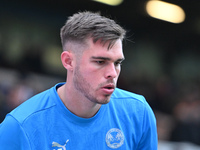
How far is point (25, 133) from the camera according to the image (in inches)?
97.2

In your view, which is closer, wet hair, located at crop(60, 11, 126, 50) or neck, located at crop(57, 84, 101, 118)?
wet hair, located at crop(60, 11, 126, 50)

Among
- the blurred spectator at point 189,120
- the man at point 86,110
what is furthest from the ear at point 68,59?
the blurred spectator at point 189,120

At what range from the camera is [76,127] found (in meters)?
2.65

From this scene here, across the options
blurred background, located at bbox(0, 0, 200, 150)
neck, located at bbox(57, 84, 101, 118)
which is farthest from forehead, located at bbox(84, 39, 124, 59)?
blurred background, located at bbox(0, 0, 200, 150)

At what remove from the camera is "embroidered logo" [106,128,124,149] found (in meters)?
2.70

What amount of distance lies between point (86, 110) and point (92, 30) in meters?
0.57

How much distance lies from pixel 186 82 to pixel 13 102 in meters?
7.01

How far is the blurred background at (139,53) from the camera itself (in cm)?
895

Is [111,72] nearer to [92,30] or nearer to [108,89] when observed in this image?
[108,89]

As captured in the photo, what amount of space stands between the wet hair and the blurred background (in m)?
5.11

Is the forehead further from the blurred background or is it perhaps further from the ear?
the blurred background

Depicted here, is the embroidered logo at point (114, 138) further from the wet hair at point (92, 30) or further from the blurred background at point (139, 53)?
the blurred background at point (139, 53)

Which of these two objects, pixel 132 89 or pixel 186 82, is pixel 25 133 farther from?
pixel 186 82

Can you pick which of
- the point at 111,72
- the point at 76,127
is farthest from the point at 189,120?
the point at 111,72
